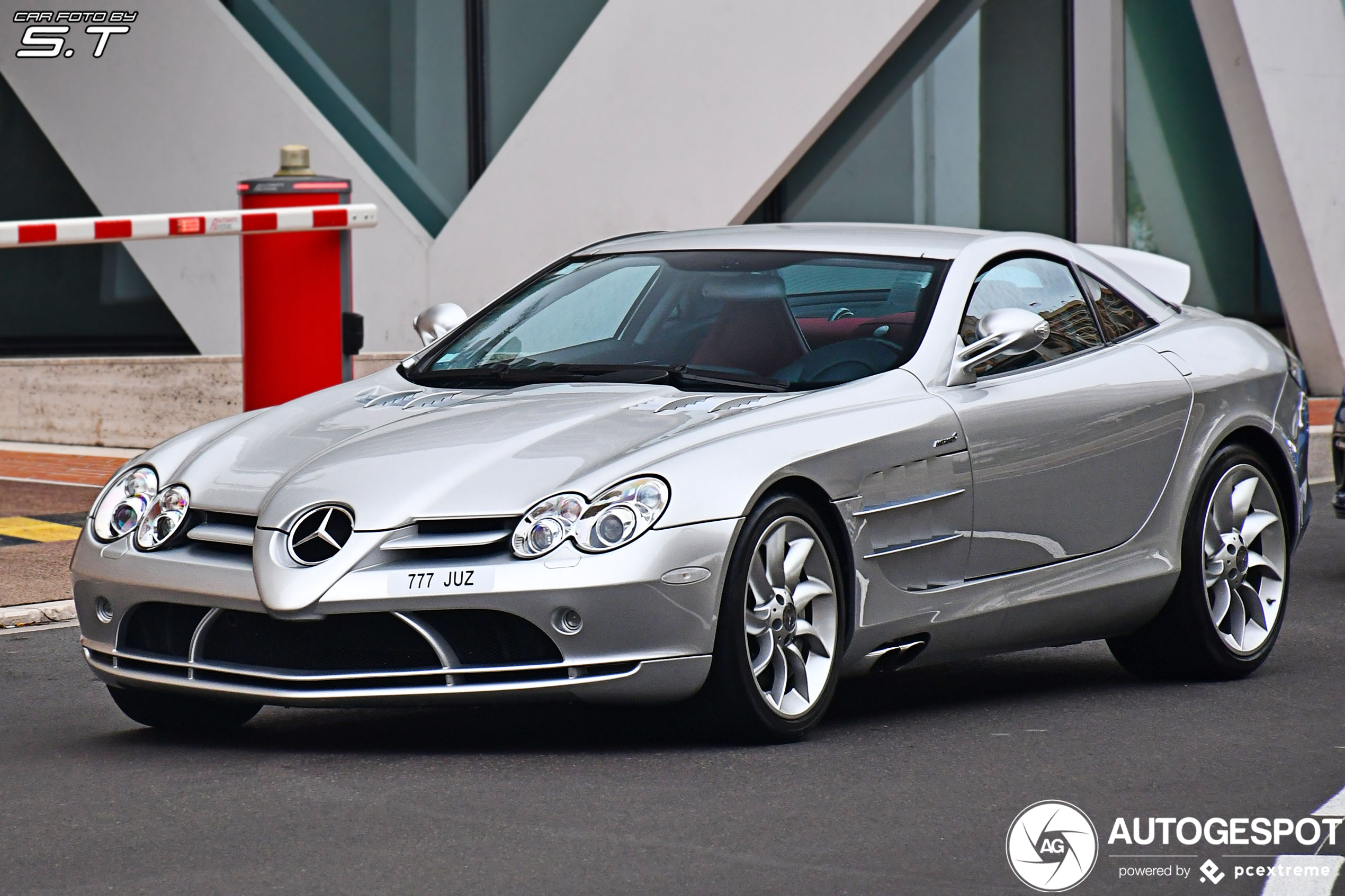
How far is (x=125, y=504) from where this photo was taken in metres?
6.16

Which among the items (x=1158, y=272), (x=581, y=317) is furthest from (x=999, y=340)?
(x=1158, y=272)

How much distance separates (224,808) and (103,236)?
6.12 meters

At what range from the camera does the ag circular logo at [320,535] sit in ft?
18.5

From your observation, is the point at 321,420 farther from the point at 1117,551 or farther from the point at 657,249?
the point at 1117,551

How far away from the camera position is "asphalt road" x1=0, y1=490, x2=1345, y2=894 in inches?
182

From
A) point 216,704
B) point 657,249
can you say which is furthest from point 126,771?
point 657,249

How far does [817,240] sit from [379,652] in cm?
229

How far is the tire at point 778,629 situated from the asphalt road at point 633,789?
0.11 m

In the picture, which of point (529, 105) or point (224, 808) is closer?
point (224, 808)

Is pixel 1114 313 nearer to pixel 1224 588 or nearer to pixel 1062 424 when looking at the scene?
pixel 1062 424

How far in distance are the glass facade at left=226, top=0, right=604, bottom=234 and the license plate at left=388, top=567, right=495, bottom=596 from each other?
37.8 feet

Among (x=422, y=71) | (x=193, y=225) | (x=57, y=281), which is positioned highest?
(x=422, y=71)

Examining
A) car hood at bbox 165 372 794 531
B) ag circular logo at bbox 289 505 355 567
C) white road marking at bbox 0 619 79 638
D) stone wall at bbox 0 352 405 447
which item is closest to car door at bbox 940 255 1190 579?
car hood at bbox 165 372 794 531

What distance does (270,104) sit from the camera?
1639 centimetres
